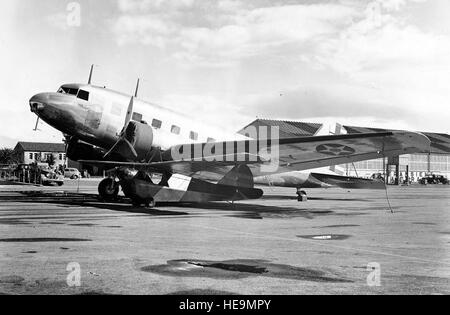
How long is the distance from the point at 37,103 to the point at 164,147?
197 inches

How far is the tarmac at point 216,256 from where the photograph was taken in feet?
19.1

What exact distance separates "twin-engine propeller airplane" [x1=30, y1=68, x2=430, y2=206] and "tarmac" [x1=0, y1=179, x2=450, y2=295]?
4.01 metres

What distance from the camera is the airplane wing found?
1628 cm

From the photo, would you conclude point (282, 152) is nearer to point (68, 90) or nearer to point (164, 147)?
point (164, 147)

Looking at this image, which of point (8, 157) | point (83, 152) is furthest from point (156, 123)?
point (8, 157)

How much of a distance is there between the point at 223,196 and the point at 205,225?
6211 mm

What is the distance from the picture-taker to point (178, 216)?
15195 mm

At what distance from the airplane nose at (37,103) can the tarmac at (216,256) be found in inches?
191

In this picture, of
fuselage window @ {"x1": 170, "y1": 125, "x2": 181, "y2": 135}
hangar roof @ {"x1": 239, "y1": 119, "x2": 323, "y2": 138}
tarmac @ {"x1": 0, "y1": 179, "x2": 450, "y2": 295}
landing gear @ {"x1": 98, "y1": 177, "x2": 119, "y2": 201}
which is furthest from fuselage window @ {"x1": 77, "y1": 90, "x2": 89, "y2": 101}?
hangar roof @ {"x1": 239, "y1": 119, "x2": 323, "y2": 138}

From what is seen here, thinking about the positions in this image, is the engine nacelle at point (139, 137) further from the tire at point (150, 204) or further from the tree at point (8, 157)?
the tree at point (8, 157)

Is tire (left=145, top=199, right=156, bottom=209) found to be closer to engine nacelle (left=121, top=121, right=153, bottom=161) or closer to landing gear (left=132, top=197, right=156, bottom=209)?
landing gear (left=132, top=197, right=156, bottom=209)

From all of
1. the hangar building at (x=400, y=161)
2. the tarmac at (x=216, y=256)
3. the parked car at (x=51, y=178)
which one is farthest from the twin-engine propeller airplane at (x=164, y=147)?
the hangar building at (x=400, y=161)
